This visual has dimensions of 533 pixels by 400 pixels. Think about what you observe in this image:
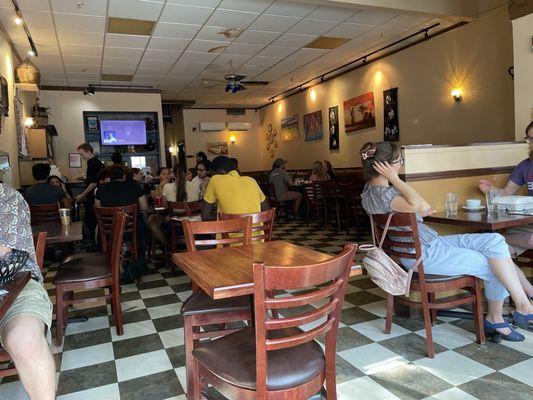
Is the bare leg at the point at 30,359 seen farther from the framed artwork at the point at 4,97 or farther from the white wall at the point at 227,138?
the white wall at the point at 227,138

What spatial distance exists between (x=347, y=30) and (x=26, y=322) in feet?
20.9

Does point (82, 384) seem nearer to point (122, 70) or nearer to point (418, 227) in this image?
point (418, 227)

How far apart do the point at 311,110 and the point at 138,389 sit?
31.9ft

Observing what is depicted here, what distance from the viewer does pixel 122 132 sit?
399 inches

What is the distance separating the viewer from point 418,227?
8.19ft

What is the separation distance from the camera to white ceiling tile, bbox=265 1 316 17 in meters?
A: 5.35

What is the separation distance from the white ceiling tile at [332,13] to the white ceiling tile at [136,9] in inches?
85.2

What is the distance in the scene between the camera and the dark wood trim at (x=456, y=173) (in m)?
3.12

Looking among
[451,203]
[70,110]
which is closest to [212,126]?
[70,110]

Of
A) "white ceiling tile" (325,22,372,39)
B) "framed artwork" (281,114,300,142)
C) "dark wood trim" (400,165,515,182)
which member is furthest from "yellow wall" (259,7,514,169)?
"dark wood trim" (400,165,515,182)

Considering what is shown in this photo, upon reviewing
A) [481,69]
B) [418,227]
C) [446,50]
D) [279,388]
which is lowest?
[279,388]

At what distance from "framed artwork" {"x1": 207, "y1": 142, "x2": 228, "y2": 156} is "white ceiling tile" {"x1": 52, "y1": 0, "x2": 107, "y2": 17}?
812 centimetres

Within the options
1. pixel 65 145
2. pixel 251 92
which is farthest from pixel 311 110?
pixel 65 145

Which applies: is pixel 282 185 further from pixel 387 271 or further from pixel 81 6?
pixel 387 271
